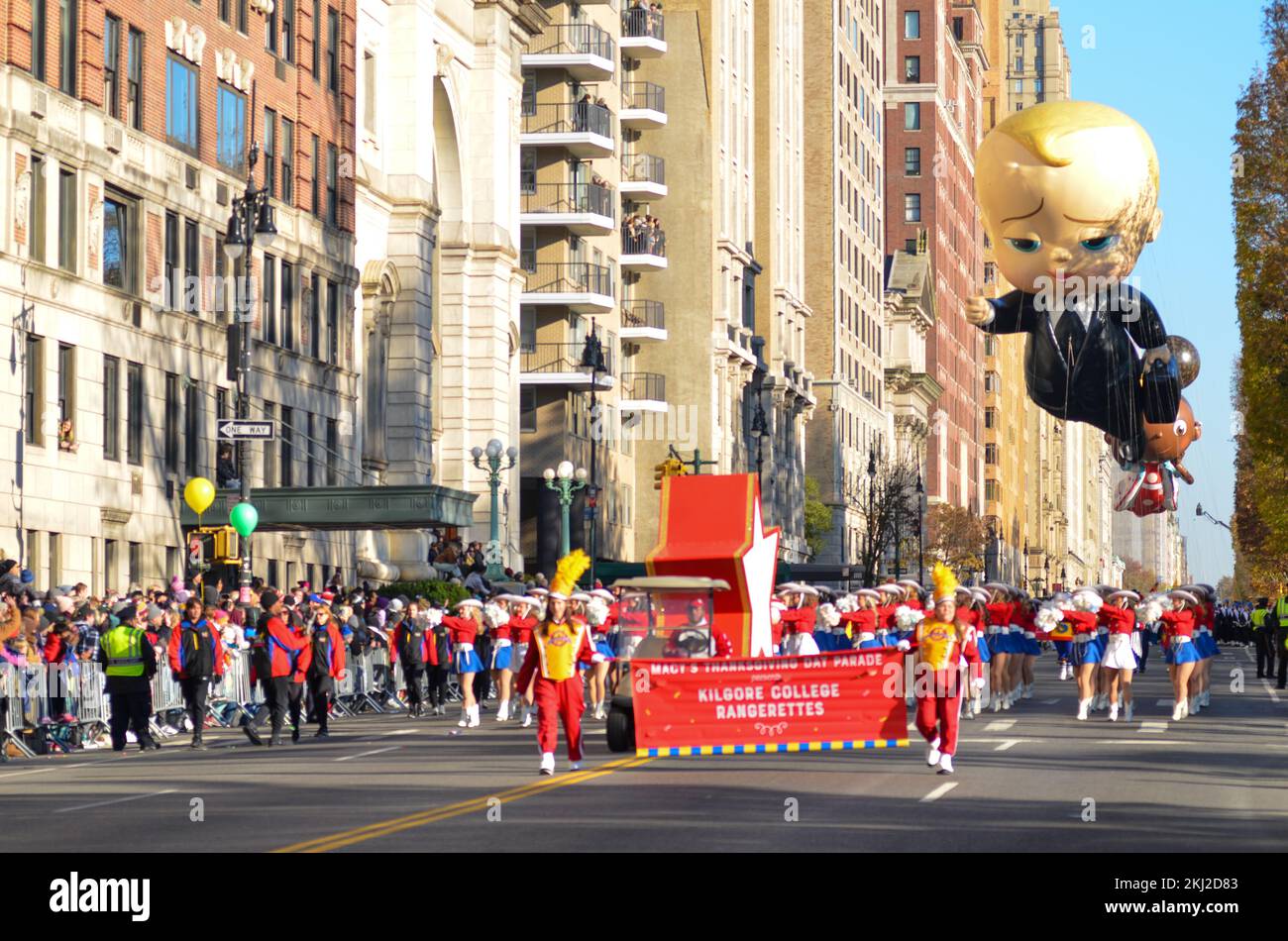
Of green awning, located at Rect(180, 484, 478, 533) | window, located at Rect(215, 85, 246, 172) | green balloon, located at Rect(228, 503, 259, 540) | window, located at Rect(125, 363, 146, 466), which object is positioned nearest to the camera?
green balloon, located at Rect(228, 503, 259, 540)

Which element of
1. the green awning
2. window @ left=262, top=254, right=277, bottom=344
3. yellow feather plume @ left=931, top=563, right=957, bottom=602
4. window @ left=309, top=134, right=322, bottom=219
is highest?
window @ left=309, top=134, right=322, bottom=219

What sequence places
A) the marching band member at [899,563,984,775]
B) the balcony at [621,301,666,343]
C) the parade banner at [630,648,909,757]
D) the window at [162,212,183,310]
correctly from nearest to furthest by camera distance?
the marching band member at [899,563,984,775] → the parade banner at [630,648,909,757] → the window at [162,212,183,310] → the balcony at [621,301,666,343]

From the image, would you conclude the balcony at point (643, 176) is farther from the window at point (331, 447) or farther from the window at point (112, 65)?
the window at point (112, 65)

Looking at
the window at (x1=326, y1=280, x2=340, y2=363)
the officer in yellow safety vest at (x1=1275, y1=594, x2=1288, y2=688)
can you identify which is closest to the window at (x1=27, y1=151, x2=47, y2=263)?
the window at (x1=326, y1=280, x2=340, y2=363)

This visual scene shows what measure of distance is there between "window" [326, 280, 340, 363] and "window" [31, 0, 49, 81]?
15.2m

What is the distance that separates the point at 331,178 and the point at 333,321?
335 centimetres

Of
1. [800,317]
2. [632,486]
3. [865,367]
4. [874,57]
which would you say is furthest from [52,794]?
[874,57]

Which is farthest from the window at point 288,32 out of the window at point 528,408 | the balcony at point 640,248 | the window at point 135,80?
the balcony at point 640,248

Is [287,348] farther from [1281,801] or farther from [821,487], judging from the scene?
[821,487]

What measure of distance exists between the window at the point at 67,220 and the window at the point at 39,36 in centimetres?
185

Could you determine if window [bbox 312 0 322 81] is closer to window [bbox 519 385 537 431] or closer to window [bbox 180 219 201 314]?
window [bbox 180 219 201 314]

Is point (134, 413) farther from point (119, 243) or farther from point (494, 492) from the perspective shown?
point (494, 492)

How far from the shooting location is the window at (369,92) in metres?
56.0

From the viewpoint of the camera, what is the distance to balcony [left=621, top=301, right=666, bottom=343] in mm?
82062
